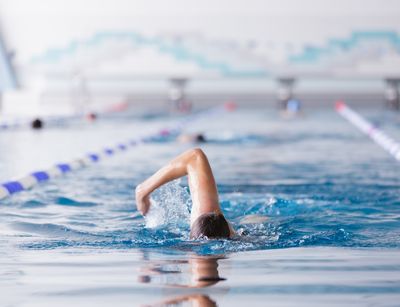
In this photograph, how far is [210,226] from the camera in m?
3.57

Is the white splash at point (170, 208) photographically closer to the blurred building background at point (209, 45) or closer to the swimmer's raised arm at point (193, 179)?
the swimmer's raised arm at point (193, 179)

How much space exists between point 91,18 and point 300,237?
18273 millimetres

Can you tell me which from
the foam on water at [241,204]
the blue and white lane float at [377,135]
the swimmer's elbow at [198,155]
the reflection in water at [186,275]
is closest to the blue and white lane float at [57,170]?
the foam on water at [241,204]

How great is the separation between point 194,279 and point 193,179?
3.07 ft

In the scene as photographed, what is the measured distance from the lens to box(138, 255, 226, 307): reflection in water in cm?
257

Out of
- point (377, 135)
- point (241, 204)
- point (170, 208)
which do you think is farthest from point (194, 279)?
point (377, 135)

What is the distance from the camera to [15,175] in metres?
6.90

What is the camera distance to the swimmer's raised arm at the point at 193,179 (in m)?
3.76

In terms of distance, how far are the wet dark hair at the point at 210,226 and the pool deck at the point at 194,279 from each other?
0.11 meters

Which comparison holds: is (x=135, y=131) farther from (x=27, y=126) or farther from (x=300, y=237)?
(x=300, y=237)

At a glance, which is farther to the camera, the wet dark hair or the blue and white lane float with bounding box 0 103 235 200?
the blue and white lane float with bounding box 0 103 235 200

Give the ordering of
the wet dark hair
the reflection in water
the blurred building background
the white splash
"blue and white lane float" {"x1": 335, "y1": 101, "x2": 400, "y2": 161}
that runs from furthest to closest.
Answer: the blurred building background < "blue and white lane float" {"x1": 335, "y1": 101, "x2": 400, "y2": 161} < the white splash < the wet dark hair < the reflection in water

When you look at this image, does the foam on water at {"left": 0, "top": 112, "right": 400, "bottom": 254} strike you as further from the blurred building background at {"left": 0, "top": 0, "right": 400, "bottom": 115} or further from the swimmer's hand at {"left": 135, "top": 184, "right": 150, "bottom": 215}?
the blurred building background at {"left": 0, "top": 0, "right": 400, "bottom": 115}

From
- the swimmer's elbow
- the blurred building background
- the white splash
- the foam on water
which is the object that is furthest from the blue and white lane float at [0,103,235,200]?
the blurred building background
